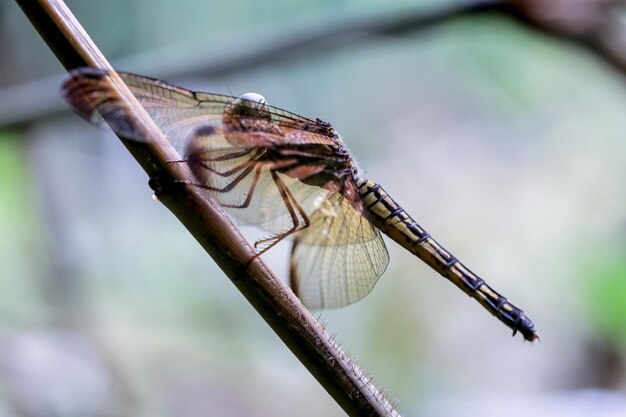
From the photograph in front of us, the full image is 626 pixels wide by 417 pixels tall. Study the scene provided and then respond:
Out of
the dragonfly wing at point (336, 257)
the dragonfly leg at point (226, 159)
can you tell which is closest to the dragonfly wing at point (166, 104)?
the dragonfly leg at point (226, 159)

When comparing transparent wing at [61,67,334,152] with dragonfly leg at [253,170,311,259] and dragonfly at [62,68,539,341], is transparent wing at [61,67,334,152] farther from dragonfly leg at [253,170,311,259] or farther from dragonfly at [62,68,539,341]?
dragonfly leg at [253,170,311,259]

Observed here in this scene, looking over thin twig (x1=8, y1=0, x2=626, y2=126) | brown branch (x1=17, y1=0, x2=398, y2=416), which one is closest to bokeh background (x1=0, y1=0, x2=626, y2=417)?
thin twig (x1=8, y1=0, x2=626, y2=126)

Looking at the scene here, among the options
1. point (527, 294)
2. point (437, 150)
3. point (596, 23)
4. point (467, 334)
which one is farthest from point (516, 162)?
point (596, 23)

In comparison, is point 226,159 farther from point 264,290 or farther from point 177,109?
point 264,290

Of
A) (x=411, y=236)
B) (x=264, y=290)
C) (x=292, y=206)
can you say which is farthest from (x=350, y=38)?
(x=264, y=290)

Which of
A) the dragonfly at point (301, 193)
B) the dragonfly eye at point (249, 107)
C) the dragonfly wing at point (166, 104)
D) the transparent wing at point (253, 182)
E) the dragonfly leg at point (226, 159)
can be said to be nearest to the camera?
the dragonfly wing at point (166, 104)

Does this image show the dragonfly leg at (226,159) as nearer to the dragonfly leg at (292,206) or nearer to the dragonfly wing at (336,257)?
the dragonfly leg at (292,206)
